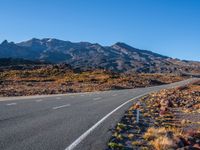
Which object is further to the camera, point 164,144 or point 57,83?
point 57,83

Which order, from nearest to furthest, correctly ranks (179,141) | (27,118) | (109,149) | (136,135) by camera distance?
1. (109,149)
2. (179,141)
3. (136,135)
4. (27,118)

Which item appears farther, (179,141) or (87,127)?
(87,127)

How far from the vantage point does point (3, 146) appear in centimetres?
822

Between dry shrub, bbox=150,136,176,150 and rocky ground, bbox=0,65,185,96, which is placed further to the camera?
rocky ground, bbox=0,65,185,96

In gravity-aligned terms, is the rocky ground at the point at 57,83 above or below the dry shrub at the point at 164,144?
above

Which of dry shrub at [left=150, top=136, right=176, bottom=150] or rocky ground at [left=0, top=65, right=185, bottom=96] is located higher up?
rocky ground at [left=0, top=65, right=185, bottom=96]

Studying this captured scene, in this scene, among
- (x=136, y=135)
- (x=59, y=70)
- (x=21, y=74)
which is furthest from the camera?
(x=59, y=70)

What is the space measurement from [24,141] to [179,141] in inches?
156

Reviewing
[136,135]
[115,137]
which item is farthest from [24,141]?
[136,135]

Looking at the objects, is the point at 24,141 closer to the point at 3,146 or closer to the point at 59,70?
the point at 3,146

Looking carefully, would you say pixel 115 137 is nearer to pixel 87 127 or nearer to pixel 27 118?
pixel 87 127

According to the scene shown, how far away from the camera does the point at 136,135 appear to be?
11414 mm

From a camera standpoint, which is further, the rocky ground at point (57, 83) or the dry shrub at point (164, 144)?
the rocky ground at point (57, 83)

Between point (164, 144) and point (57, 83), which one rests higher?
point (57, 83)
